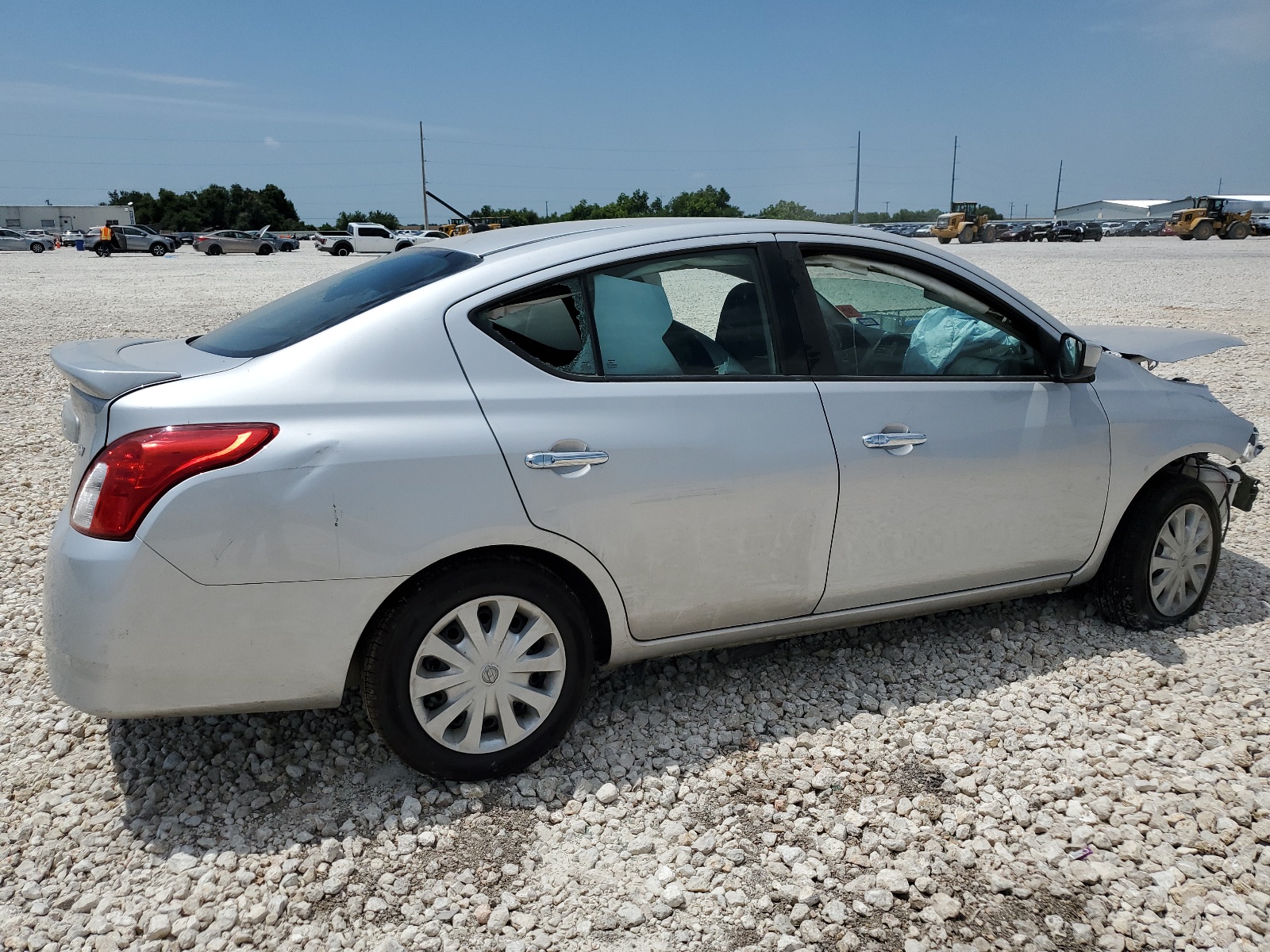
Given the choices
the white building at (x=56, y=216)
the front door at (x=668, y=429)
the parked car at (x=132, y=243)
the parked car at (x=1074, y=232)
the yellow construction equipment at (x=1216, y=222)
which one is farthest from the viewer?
the white building at (x=56, y=216)

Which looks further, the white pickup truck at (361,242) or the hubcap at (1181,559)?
the white pickup truck at (361,242)

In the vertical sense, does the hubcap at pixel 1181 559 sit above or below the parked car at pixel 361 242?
below

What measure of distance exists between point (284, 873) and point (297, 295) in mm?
1944

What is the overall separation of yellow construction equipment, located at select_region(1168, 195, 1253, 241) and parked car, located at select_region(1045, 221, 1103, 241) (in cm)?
437

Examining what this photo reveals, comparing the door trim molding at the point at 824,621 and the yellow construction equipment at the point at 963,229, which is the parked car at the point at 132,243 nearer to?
the yellow construction equipment at the point at 963,229

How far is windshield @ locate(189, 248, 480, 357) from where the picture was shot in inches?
115

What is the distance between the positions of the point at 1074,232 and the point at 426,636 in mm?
55223

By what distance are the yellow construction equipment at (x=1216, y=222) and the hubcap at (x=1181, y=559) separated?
2109 inches

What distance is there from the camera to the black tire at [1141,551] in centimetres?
394

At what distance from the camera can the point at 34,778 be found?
309 cm

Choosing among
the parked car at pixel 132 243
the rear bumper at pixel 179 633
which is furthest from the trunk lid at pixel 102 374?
the parked car at pixel 132 243

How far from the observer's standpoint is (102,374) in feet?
8.72

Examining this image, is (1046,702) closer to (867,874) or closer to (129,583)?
(867,874)

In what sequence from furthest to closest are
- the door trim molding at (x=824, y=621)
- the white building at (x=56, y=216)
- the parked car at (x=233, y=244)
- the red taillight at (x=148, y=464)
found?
the white building at (x=56, y=216) < the parked car at (x=233, y=244) < the door trim molding at (x=824, y=621) < the red taillight at (x=148, y=464)
